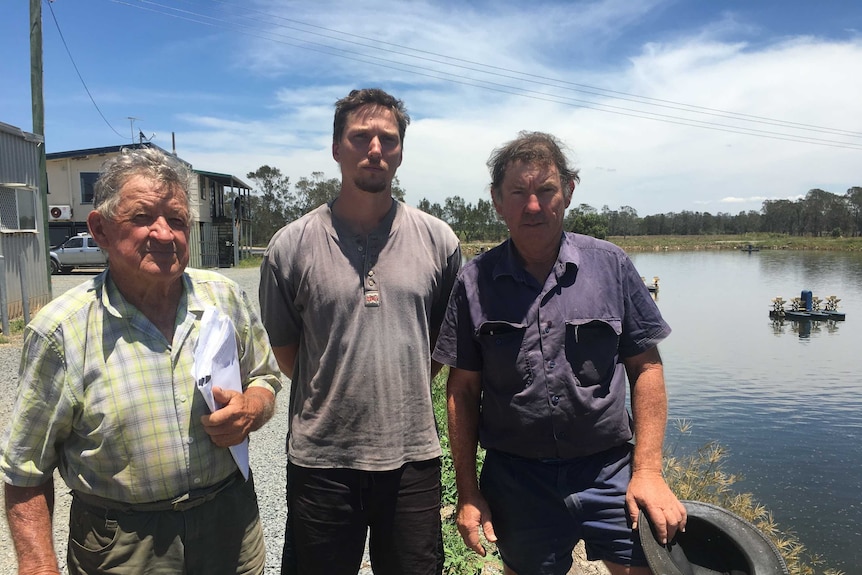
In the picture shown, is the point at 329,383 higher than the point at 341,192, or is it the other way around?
the point at 341,192

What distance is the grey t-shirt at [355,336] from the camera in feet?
8.18

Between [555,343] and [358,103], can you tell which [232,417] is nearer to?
[555,343]

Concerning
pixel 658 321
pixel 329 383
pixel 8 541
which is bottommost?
pixel 8 541

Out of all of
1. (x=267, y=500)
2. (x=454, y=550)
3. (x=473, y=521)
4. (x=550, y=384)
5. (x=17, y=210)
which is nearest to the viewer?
Answer: (x=550, y=384)

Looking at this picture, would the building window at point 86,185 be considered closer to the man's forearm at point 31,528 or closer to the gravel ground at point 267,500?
the gravel ground at point 267,500

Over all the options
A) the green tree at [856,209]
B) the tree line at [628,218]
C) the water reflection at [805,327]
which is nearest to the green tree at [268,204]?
the tree line at [628,218]

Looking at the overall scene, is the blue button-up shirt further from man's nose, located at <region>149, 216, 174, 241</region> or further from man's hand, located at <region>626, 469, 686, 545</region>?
man's nose, located at <region>149, 216, 174, 241</region>

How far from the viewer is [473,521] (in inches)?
101

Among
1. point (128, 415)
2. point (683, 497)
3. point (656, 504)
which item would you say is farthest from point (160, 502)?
point (683, 497)

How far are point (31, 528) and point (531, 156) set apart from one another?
2.23 m

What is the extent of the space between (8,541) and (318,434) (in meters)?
3.07

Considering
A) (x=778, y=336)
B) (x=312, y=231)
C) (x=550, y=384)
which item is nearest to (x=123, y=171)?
(x=312, y=231)

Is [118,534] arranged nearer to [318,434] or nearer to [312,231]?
[318,434]

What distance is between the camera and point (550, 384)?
2.43 metres
